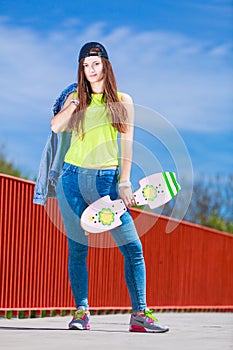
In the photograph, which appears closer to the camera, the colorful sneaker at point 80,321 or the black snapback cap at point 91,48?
the black snapback cap at point 91,48

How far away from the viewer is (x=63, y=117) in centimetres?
547

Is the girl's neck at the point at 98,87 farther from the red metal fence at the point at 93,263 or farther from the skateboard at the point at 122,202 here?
the red metal fence at the point at 93,263

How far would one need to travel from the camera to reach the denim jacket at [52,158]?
18.2 ft

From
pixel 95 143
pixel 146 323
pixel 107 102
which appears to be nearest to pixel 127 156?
Result: pixel 95 143

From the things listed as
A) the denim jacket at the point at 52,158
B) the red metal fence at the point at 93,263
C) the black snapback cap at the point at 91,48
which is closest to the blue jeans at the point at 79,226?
the denim jacket at the point at 52,158

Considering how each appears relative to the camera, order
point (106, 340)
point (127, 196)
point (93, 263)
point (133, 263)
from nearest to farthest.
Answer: point (106, 340)
point (127, 196)
point (133, 263)
point (93, 263)

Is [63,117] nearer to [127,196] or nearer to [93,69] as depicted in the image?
[93,69]

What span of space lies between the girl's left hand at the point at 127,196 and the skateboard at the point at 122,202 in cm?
2

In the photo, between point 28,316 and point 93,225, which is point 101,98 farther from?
point 28,316

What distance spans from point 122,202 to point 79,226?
27 cm

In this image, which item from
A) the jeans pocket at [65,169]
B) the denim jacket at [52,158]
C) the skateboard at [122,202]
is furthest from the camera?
the denim jacket at [52,158]

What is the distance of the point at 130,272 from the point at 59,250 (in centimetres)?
503

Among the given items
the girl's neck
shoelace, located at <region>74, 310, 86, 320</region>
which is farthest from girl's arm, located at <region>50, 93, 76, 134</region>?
shoelace, located at <region>74, 310, 86, 320</region>

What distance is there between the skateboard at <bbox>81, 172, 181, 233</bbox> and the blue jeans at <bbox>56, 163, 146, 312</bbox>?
0.19 feet
